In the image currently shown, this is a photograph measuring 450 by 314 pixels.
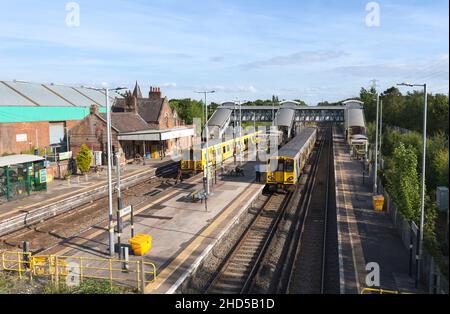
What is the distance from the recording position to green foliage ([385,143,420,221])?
19438mm

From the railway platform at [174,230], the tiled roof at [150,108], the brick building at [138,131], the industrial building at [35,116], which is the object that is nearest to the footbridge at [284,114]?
the brick building at [138,131]

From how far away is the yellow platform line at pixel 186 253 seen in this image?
1382 centimetres

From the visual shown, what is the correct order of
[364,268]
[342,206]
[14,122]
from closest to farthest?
[364,268] < [342,206] < [14,122]

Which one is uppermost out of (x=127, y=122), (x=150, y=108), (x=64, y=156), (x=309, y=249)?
(x=150, y=108)

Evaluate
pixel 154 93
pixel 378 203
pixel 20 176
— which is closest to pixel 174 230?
pixel 378 203

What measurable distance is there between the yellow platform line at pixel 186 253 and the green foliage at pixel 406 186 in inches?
340

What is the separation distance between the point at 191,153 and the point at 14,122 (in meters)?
17.2

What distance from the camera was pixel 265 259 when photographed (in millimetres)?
17328

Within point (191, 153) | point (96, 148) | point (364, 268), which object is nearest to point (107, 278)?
point (364, 268)

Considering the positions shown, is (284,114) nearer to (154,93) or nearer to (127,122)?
(154,93)

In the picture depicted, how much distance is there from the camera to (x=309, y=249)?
61.7 ft

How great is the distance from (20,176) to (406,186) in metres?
23.6

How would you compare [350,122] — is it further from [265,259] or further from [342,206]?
[265,259]

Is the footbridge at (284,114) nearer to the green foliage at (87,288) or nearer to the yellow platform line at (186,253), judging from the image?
the yellow platform line at (186,253)
